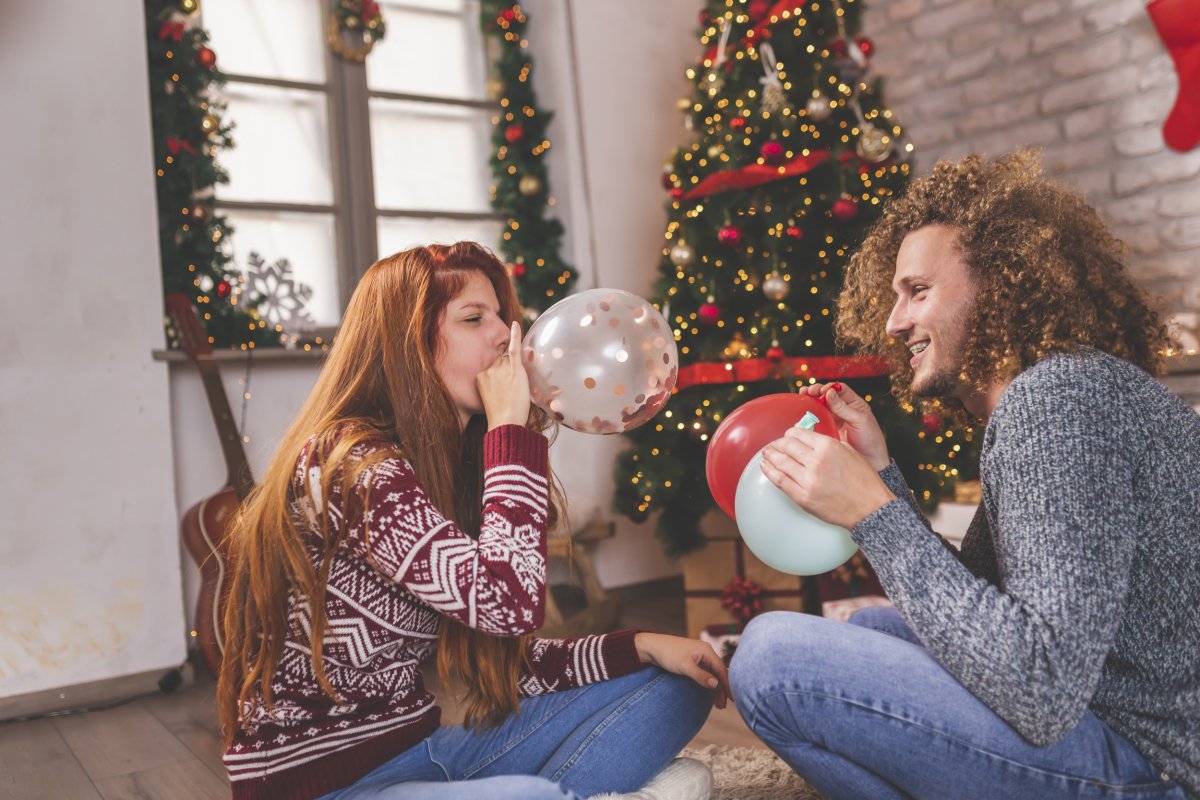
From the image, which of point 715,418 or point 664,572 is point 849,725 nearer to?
point 715,418

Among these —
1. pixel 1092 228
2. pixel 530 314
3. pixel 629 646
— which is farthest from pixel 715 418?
pixel 1092 228

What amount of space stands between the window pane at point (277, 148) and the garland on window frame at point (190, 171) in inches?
7.4

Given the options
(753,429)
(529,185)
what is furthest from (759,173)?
(753,429)

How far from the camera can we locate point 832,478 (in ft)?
3.87

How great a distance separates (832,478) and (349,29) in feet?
9.63

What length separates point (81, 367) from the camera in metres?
2.79

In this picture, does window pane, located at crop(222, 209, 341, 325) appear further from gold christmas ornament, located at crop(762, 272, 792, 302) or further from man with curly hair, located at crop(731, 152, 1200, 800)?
man with curly hair, located at crop(731, 152, 1200, 800)

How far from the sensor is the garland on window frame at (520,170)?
3.72 meters

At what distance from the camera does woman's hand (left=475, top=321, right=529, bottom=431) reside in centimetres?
134

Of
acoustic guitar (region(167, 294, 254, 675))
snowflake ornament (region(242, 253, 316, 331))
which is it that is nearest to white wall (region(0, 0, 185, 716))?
acoustic guitar (region(167, 294, 254, 675))

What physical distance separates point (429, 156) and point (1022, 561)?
10.1 ft

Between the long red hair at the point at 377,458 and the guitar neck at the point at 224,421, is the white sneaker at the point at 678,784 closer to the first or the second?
the long red hair at the point at 377,458

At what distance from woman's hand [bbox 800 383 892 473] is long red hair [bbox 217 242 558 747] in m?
0.41

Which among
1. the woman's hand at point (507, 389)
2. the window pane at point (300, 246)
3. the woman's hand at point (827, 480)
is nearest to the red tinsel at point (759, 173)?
the window pane at point (300, 246)
